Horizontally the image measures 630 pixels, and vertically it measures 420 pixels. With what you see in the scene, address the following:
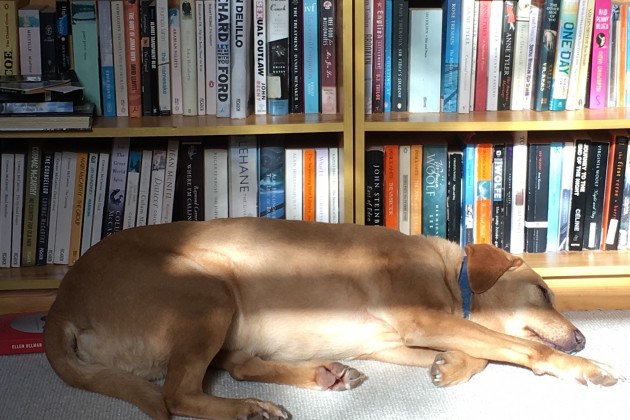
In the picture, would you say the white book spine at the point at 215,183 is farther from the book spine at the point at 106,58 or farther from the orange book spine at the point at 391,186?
the orange book spine at the point at 391,186

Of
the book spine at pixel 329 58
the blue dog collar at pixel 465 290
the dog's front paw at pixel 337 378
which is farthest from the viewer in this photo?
the book spine at pixel 329 58

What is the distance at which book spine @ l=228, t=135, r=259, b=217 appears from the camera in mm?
2805

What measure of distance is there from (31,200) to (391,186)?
39.2 inches

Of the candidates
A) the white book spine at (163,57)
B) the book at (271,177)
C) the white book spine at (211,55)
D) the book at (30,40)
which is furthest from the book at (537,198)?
the book at (30,40)

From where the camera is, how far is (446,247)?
2.52 metres

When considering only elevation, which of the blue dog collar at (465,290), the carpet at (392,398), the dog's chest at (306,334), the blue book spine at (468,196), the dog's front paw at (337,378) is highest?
the blue book spine at (468,196)

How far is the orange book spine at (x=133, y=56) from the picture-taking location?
2762 millimetres

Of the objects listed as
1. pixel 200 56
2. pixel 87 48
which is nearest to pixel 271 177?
pixel 200 56

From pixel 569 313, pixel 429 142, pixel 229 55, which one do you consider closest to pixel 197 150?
pixel 229 55

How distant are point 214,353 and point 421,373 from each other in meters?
0.52

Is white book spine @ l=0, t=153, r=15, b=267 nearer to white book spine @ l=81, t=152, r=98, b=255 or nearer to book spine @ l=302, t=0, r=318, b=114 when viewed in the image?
white book spine @ l=81, t=152, r=98, b=255

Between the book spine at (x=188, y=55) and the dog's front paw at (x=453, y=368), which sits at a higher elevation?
the book spine at (x=188, y=55)

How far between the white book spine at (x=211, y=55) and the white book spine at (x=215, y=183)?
5.2 inches

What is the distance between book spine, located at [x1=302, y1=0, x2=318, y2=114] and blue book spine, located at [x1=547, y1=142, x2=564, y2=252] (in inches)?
21.3
